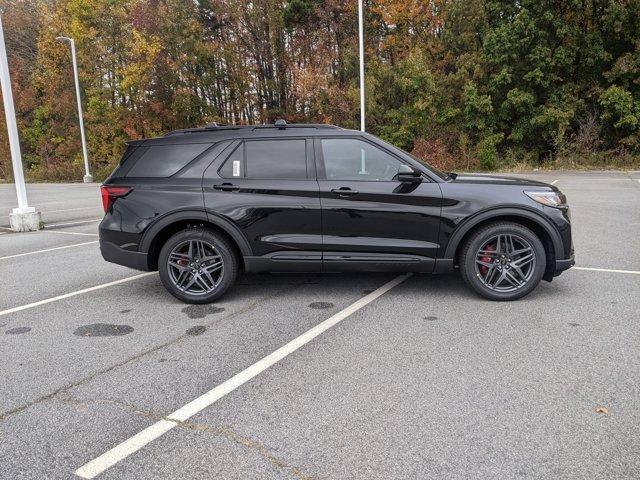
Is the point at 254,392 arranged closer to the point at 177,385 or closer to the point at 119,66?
the point at 177,385

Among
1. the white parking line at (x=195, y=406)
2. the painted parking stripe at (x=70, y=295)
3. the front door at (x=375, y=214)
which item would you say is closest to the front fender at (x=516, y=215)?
the front door at (x=375, y=214)

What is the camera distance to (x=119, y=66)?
33344 mm

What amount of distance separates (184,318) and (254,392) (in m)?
1.80

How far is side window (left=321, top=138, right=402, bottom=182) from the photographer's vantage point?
Result: 202 inches

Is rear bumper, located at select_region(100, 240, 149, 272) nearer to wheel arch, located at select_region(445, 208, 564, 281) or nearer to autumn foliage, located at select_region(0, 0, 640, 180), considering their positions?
wheel arch, located at select_region(445, 208, 564, 281)

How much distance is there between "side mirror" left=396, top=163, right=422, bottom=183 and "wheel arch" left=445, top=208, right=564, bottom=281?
64 cm

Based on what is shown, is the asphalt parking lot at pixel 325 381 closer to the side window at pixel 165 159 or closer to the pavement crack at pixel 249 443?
the pavement crack at pixel 249 443

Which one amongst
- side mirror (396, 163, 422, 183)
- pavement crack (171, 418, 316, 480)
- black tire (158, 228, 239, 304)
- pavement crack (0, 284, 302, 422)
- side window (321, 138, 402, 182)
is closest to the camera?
pavement crack (171, 418, 316, 480)

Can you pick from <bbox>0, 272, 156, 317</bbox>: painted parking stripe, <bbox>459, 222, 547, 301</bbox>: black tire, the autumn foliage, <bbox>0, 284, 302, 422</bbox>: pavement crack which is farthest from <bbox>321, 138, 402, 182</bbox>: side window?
the autumn foliage

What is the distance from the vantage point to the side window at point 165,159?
5.37m

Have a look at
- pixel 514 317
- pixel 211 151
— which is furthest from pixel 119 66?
pixel 514 317

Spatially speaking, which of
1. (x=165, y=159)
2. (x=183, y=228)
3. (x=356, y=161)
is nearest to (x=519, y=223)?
(x=356, y=161)

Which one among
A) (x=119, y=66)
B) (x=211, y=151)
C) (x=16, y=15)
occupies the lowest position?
(x=211, y=151)

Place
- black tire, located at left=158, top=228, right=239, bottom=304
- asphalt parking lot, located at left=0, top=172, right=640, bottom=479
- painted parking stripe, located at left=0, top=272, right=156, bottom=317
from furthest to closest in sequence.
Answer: painted parking stripe, located at left=0, top=272, right=156, bottom=317 → black tire, located at left=158, top=228, right=239, bottom=304 → asphalt parking lot, located at left=0, top=172, right=640, bottom=479
